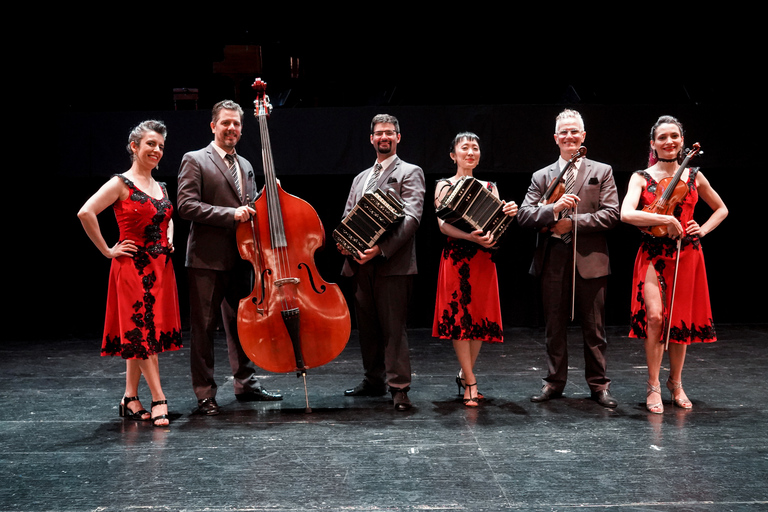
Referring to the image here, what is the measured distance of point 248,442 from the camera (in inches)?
108

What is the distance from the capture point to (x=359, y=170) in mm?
5527

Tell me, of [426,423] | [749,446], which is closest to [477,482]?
[426,423]

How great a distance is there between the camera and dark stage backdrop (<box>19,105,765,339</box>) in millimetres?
5488

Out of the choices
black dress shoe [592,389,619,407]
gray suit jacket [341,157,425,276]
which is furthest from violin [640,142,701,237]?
gray suit jacket [341,157,425,276]

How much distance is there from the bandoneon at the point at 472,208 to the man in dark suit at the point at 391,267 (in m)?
0.21

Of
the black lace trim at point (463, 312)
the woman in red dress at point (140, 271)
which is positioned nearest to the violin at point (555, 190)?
the black lace trim at point (463, 312)

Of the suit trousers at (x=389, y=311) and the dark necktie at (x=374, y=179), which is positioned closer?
the suit trousers at (x=389, y=311)

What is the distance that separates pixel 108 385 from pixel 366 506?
2.55 m

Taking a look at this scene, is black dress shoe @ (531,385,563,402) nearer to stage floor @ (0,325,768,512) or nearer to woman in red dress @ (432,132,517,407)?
stage floor @ (0,325,768,512)

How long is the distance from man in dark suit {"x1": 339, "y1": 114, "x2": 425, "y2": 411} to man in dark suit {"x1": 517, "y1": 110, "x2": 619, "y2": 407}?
2.07 ft

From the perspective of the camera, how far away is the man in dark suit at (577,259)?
3.38m

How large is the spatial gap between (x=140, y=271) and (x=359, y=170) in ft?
9.05

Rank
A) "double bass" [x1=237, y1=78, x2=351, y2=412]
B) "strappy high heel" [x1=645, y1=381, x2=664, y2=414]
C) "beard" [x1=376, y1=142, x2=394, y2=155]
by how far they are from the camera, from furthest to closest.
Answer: "beard" [x1=376, y1=142, x2=394, y2=155] < "strappy high heel" [x1=645, y1=381, x2=664, y2=414] < "double bass" [x1=237, y1=78, x2=351, y2=412]

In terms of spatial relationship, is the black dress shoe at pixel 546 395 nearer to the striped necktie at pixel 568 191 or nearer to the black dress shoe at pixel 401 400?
the black dress shoe at pixel 401 400
